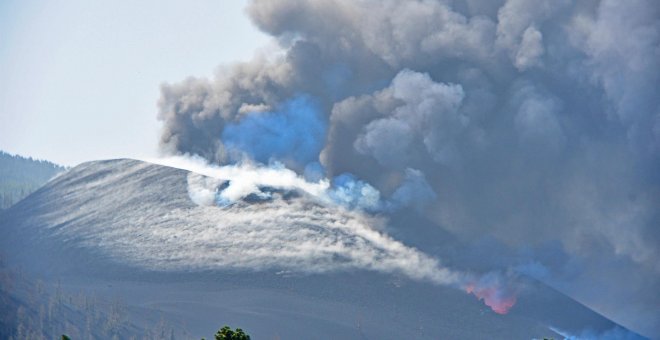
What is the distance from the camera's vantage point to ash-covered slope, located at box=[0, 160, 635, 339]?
507 ft

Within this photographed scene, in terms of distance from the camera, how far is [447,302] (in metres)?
160

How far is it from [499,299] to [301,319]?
30017mm

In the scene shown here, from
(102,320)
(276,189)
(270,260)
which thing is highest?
(276,189)

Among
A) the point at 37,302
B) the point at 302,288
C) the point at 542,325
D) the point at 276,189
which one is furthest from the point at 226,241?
the point at 542,325

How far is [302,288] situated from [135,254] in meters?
37.0

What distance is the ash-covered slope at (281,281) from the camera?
507 ft

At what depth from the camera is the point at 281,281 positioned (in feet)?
554

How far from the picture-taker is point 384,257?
171875mm

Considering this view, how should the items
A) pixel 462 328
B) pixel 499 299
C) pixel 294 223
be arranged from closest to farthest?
pixel 462 328 < pixel 499 299 < pixel 294 223

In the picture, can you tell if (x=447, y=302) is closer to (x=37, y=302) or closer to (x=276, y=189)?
(x=276, y=189)

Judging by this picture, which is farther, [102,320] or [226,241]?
[226,241]

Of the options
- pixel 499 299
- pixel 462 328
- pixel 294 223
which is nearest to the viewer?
pixel 462 328

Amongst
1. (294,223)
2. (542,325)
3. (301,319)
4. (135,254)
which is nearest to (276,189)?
(294,223)

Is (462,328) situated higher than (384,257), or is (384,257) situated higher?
(384,257)
